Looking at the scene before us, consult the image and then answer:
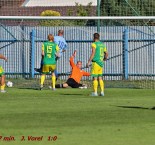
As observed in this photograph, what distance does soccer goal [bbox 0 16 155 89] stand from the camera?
32312mm

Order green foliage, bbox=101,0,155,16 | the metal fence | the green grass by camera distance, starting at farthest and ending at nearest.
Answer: the metal fence
green foliage, bbox=101,0,155,16
the green grass

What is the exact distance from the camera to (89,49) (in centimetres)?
3353

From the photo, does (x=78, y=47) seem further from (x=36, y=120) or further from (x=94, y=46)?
(x=36, y=120)

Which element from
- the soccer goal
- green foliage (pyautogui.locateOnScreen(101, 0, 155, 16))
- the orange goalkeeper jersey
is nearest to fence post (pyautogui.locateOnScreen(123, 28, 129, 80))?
the soccer goal

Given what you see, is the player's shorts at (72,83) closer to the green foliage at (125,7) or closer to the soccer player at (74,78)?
the soccer player at (74,78)

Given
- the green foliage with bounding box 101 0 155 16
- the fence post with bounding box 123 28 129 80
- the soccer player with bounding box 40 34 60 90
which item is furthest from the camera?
the green foliage with bounding box 101 0 155 16

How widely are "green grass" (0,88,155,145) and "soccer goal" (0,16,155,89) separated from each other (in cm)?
931

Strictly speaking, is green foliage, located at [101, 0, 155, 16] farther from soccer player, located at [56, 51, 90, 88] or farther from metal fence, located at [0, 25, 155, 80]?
soccer player, located at [56, 51, 90, 88]

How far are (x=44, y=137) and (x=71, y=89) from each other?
1399cm

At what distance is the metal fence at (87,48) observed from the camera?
1280 inches

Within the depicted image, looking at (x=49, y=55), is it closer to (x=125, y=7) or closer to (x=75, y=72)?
(x=75, y=72)

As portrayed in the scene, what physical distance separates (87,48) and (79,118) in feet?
58.0

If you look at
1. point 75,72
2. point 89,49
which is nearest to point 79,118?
point 75,72

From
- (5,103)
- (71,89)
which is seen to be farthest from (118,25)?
(5,103)
